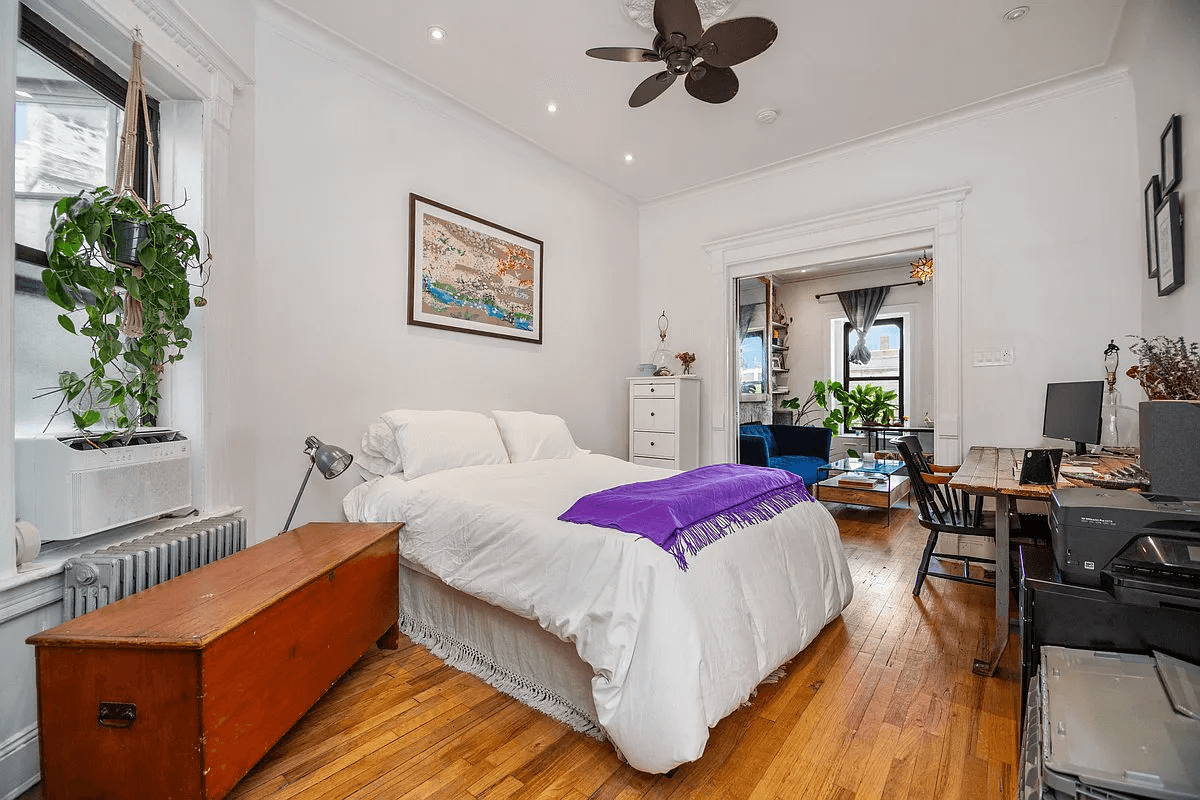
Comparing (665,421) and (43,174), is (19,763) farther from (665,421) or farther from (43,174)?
(665,421)

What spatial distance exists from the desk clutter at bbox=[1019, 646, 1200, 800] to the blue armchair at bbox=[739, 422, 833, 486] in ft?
12.8

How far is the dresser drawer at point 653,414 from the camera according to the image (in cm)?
449

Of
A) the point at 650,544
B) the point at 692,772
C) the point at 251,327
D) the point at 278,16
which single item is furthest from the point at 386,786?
the point at 278,16

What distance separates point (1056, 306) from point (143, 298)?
463 cm

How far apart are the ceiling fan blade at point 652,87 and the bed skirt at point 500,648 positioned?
253 cm


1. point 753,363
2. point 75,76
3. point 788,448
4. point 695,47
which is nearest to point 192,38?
point 75,76

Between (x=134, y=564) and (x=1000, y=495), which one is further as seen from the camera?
(x=1000, y=495)

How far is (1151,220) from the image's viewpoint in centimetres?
269

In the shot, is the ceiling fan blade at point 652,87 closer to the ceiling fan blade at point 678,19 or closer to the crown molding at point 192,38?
the ceiling fan blade at point 678,19

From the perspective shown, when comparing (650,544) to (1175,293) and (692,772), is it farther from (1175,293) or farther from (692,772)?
(1175,293)

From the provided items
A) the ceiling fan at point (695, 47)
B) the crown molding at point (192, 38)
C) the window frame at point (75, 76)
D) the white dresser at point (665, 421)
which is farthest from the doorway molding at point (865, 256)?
the window frame at point (75, 76)

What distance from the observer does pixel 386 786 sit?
1.53 meters

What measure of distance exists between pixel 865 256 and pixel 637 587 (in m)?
3.56

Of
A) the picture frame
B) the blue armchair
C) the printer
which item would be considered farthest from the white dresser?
the printer
